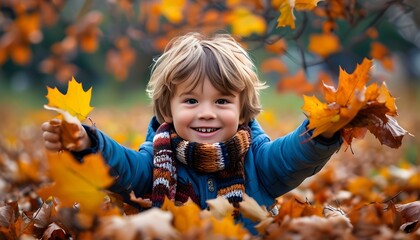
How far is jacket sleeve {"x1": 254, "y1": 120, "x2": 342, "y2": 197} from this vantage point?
1.81 meters

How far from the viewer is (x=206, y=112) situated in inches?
80.4

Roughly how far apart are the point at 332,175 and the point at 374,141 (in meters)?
3.26

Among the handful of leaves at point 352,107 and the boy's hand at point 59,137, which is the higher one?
the handful of leaves at point 352,107

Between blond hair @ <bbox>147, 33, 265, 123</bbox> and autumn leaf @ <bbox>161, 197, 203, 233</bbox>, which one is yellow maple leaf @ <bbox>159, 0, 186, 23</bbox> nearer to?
blond hair @ <bbox>147, 33, 265, 123</bbox>

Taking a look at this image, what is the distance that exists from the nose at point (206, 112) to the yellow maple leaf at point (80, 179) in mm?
693

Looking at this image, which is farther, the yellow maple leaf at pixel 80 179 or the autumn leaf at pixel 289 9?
the autumn leaf at pixel 289 9

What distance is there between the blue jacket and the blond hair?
0.50 ft

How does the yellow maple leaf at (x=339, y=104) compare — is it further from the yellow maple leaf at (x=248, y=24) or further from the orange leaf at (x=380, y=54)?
the yellow maple leaf at (x=248, y=24)

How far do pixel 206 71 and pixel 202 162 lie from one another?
31 cm

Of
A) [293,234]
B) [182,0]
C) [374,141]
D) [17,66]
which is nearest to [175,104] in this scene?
[293,234]

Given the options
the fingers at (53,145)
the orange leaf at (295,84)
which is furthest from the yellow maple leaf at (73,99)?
the orange leaf at (295,84)

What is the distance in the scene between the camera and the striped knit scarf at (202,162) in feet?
6.64

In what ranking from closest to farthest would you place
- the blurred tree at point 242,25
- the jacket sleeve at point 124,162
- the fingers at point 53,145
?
the fingers at point 53,145, the jacket sleeve at point 124,162, the blurred tree at point 242,25

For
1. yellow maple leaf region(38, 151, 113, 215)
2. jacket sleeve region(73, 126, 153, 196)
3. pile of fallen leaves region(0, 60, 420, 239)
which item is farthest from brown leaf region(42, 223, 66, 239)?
yellow maple leaf region(38, 151, 113, 215)
